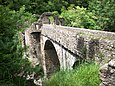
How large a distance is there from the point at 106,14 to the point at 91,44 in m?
11.4

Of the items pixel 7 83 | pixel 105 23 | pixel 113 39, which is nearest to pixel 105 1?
pixel 105 23

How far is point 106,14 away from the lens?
60.7ft

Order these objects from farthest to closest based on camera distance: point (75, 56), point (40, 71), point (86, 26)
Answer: point (86, 26), point (75, 56), point (40, 71)

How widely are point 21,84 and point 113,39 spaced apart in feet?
9.07

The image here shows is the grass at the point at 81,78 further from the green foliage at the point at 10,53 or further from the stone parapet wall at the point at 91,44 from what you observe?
the green foliage at the point at 10,53

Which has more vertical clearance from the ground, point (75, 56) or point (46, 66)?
point (75, 56)

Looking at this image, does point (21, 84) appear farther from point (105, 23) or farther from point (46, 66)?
point (105, 23)

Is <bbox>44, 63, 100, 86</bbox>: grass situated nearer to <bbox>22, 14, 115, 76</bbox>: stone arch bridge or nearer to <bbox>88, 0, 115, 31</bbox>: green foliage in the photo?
<bbox>22, 14, 115, 76</bbox>: stone arch bridge

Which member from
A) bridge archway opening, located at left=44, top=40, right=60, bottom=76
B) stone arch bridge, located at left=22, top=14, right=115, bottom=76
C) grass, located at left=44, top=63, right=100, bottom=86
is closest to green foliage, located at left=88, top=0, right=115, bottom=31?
bridge archway opening, located at left=44, top=40, right=60, bottom=76

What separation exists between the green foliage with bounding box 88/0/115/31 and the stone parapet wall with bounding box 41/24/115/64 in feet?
29.1

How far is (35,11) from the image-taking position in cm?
2675

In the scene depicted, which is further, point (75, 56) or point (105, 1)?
point (105, 1)

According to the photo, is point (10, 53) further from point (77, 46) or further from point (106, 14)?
point (106, 14)

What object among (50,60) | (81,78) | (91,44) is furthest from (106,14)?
(81,78)
